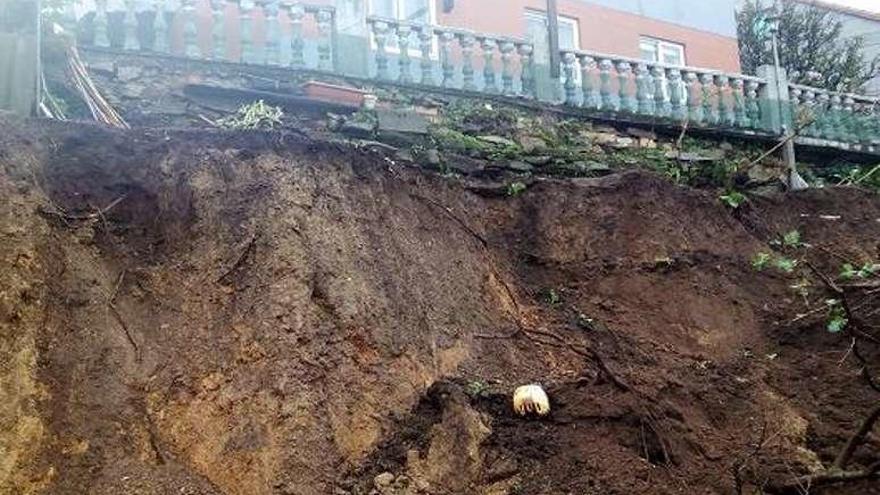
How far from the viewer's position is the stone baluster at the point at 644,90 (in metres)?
9.70

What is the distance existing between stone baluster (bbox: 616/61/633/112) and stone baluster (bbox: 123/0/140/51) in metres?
4.76

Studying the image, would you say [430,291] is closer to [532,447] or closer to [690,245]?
[532,447]

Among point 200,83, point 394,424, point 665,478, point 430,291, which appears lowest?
point 665,478

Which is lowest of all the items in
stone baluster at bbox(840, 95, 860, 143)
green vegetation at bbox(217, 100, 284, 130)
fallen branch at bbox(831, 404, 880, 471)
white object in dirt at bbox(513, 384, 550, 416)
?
fallen branch at bbox(831, 404, 880, 471)

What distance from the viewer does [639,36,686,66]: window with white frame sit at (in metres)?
14.4

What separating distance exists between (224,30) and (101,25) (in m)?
1.01

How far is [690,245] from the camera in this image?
24.2ft

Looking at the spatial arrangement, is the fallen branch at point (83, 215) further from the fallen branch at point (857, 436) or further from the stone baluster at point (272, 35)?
the fallen branch at point (857, 436)

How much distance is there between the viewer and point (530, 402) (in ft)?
A: 17.7

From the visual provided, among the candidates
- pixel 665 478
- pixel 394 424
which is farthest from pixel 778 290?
pixel 394 424

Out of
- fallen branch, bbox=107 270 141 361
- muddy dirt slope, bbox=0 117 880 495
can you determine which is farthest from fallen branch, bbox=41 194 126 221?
fallen branch, bbox=107 270 141 361

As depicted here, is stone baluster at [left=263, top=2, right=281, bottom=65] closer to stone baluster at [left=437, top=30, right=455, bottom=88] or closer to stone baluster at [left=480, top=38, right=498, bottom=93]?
stone baluster at [left=437, top=30, right=455, bottom=88]

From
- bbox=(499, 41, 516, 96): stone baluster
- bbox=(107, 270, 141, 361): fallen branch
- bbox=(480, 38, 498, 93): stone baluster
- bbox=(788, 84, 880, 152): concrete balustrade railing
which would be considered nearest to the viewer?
bbox=(107, 270, 141, 361): fallen branch

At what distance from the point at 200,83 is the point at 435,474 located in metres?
4.13
